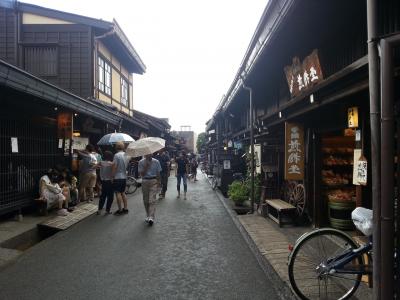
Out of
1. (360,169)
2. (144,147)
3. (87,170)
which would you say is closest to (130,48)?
(87,170)

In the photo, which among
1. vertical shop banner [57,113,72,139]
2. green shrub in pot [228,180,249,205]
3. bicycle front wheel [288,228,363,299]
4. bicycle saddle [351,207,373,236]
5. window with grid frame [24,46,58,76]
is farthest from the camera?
window with grid frame [24,46,58,76]

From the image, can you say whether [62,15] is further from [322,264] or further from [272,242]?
[322,264]

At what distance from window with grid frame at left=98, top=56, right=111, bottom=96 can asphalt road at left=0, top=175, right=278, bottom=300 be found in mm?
11709

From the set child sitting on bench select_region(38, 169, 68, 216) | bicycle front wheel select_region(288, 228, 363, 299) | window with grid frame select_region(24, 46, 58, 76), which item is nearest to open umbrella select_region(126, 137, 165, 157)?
child sitting on bench select_region(38, 169, 68, 216)

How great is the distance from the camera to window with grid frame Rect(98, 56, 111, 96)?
2065 centimetres

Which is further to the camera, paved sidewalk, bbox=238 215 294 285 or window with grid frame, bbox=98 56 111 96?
window with grid frame, bbox=98 56 111 96

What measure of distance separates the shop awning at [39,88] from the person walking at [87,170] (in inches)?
57.6

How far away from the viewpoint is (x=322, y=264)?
195 inches

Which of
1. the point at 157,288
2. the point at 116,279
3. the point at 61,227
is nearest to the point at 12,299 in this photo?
the point at 116,279

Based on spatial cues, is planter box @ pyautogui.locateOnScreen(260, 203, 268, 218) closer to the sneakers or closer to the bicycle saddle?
the sneakers

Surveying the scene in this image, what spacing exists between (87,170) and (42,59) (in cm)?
843

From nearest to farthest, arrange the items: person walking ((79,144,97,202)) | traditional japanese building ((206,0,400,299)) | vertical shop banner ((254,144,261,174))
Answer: traditional japanese building ((206,0,400,299)) < vertical shop banner ((254,144,261,174)) < person walking ((79,144,97,202))

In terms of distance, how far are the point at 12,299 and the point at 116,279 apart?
1.45 meters

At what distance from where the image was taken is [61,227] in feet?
32.3
